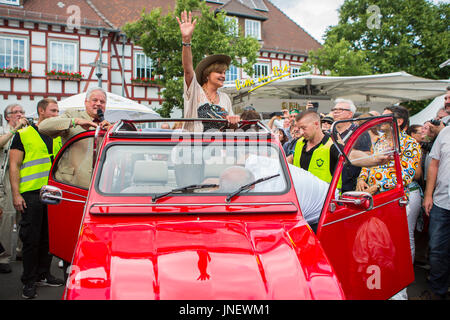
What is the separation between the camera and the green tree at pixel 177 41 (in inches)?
716

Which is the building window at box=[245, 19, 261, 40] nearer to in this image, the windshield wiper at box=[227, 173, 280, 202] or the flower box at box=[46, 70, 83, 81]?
the flower box at box=[46, 70, 83, 81]

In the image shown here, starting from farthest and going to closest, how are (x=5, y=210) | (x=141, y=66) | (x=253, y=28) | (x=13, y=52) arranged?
(x=253, y=28) → (x=141, y=66) → (x=13, y=52) → (x=5, y=210)

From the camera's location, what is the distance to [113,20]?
24.1m

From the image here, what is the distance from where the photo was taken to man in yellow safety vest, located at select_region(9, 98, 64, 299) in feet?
15.2

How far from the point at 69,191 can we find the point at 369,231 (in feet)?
8.65

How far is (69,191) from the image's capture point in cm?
377

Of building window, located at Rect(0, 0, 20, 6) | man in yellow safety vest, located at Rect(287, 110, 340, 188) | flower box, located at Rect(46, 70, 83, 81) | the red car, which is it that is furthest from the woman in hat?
building window, located at Rect(0, 0, 20, 6)

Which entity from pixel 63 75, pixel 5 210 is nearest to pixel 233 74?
pixel 63 75

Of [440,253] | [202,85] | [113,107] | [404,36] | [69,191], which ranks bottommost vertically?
[440,253]

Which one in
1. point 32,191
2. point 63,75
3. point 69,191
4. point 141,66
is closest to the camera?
point 69,191

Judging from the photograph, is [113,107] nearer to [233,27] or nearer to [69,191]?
[69,191]

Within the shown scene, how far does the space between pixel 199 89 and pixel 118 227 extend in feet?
6.62

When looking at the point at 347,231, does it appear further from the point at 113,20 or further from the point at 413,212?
the point at 113,20

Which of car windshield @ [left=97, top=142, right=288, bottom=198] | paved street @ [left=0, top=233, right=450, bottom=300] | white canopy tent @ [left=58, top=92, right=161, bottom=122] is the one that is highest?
white canopy tent @ [left=58, top=92, right=161, bottom=122]
